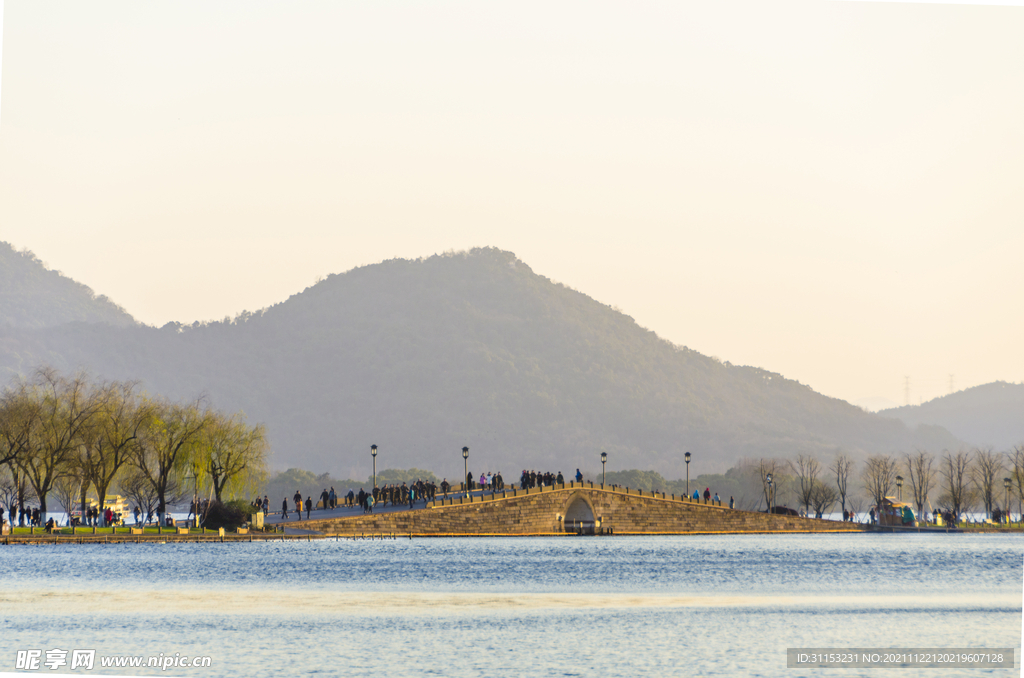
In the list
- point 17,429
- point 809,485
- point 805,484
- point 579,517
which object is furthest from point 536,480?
point 805,484

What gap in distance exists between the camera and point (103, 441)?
61000 millimetres

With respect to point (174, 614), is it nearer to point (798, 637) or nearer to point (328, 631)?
point (328, 631)

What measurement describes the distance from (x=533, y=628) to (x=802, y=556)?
38283 mm

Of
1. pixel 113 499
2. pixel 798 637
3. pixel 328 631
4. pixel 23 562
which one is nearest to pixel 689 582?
pixel 798 637

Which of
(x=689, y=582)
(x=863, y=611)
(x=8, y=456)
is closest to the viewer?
(x=863, y=611)

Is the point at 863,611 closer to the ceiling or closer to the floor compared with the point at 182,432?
closer to the floor

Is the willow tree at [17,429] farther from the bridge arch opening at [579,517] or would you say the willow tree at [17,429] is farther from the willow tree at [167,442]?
the bridge arch opening at [579,517]

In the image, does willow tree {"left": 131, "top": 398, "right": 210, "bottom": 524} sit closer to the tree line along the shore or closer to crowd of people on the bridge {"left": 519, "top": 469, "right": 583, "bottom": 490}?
the tree line along the shore

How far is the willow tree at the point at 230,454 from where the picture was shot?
6869 centimetres

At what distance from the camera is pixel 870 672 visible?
29.0m

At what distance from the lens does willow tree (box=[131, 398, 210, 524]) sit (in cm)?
6322

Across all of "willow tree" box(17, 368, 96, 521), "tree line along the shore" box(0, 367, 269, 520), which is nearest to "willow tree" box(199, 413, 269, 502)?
"tree line along the shore" box(0, 367, 269, 520)

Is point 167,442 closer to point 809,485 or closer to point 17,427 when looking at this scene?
point 17,427

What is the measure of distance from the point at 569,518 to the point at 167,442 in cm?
3561
